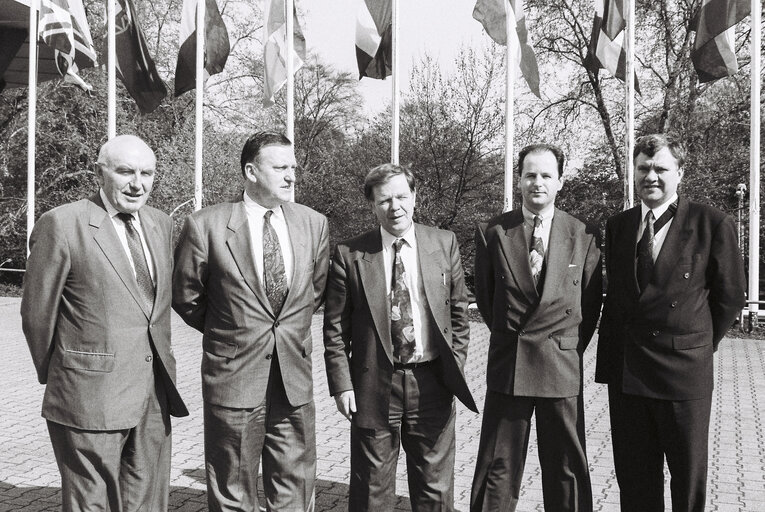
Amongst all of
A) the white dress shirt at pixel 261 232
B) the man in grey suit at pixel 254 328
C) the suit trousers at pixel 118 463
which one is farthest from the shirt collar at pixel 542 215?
the suit trousers at pixel 118 463

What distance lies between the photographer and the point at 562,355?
4.01m

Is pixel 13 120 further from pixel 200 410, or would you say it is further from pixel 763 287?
pixel 763 287

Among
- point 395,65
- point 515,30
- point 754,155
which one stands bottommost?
point 754,155

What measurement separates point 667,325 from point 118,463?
2742 millimetres

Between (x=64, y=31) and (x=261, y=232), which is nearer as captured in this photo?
(x=261, y=232)

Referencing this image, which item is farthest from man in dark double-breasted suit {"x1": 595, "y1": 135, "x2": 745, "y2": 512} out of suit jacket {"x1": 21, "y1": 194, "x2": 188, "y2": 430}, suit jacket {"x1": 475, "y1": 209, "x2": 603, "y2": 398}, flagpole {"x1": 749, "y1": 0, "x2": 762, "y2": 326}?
flagpole {"x1": 749, "y1": 0, "x2": 762, "y2": 326}

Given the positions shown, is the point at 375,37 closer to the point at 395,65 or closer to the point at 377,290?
the point at 395,65

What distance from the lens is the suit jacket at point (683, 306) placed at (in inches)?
152

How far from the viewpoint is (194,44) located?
13.5 meters

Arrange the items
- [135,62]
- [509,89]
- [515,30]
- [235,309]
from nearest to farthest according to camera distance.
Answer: [235,309], [515,30], [509,89], [135,62]

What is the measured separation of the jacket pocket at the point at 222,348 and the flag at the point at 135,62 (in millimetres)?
10802

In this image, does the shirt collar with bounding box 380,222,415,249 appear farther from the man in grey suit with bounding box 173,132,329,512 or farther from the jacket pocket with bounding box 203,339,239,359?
the jacket pocket with bounding box 203,339,239,359

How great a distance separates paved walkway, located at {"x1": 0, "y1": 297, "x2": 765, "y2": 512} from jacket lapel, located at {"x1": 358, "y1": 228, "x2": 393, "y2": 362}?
1440 mm

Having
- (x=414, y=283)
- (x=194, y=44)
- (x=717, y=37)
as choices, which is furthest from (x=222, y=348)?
(x=194, y=44)
